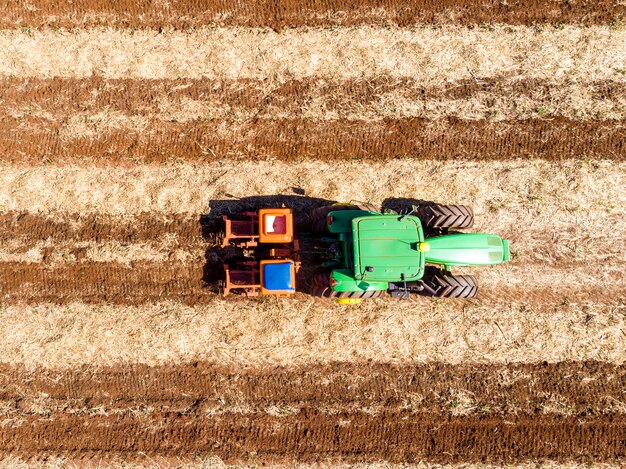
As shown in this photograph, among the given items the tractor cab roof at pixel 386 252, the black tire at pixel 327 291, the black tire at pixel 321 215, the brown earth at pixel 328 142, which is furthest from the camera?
the brown earth at pixel 328 142

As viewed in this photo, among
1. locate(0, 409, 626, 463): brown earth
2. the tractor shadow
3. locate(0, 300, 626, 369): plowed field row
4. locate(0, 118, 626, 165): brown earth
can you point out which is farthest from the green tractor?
locate(0, 409, 626, 463): brown earth

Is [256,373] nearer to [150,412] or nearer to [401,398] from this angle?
[150,412]

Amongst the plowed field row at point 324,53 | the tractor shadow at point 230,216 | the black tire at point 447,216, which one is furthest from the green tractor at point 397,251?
the plowed field row at point 324,53

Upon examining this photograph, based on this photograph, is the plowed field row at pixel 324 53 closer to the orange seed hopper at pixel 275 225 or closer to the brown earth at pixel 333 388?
the orange seed hopper at pixel 275 225

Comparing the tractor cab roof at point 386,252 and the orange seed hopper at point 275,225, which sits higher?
the orange seed hopper at point 275,225

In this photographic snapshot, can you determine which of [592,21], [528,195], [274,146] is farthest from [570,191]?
[274,146]
